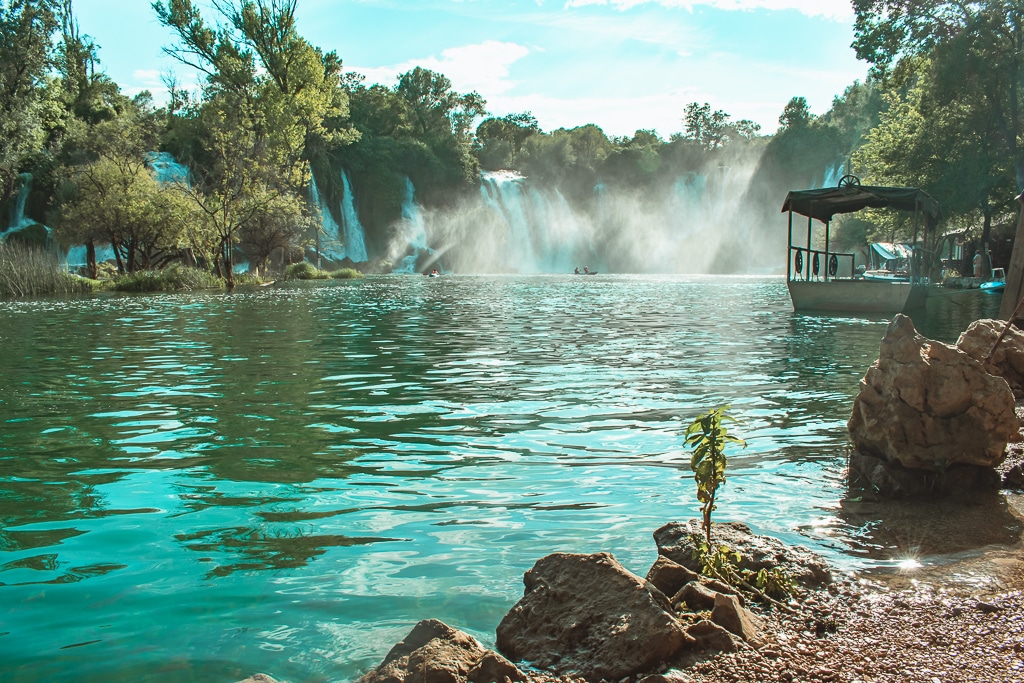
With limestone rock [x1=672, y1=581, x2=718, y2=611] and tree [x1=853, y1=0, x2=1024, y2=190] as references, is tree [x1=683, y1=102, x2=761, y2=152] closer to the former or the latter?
tree [x1=853, y1=0, x2=1024, y2=190]

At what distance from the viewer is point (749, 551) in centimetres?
431

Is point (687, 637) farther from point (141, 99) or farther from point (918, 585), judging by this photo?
point (141, 99)

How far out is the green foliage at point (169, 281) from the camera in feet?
131

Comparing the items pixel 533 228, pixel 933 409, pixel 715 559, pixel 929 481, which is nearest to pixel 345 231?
pixel 533 228

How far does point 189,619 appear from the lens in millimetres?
4094

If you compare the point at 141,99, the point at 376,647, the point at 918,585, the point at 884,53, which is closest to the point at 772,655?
the point at 918,585

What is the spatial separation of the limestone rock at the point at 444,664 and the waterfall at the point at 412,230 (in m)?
78.4

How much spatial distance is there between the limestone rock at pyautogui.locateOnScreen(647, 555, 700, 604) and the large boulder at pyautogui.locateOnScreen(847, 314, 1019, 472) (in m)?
3.05

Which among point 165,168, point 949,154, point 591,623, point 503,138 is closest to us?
point 591,623

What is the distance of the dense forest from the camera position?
3809 cm

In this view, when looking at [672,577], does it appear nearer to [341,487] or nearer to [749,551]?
[749,551]

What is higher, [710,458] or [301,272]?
[301,272]

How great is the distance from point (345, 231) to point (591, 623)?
73.0 metres

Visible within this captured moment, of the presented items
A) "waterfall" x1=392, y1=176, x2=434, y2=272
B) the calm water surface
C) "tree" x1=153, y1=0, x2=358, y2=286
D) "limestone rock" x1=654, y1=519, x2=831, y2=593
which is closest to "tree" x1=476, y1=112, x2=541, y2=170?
"waterfall" x1=392, y1=176, x2=434, y2=272
